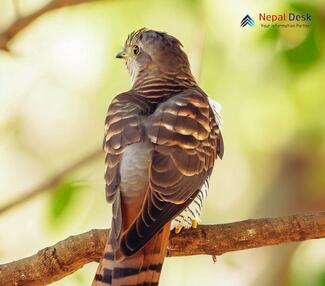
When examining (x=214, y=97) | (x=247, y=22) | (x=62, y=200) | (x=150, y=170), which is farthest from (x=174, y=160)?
(x=214, y=97)

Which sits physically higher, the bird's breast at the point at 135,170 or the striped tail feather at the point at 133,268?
the bird's breast at the point at 135,170

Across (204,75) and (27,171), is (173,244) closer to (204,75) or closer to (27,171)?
(204,75)

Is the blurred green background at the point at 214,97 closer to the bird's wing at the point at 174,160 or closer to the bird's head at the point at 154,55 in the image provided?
the bird's head at the point at 154,55

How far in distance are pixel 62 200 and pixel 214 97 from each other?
2.88 m

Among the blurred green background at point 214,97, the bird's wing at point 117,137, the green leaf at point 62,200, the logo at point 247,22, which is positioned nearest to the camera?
the bird's wing at point 117,137

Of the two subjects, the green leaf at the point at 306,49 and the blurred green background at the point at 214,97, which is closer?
the green leaf at the point at 306,49

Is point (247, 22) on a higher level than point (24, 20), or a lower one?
higher

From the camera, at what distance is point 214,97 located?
753 cm

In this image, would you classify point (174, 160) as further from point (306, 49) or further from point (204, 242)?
point (306, 49)

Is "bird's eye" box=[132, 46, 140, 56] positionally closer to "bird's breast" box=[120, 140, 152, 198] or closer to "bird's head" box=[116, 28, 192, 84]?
"bird's head" box=[116, 28, 192, 84]

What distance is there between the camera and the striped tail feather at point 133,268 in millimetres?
4086

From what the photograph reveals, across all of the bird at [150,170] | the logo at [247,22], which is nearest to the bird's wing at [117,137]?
the bird at [150,170]

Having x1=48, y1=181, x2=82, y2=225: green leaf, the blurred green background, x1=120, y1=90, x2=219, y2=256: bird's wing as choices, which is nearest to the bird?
x1=120, y1=90, x2=219, y2=256: bird's wing

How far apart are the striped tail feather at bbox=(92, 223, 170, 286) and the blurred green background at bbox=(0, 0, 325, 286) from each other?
115cm
